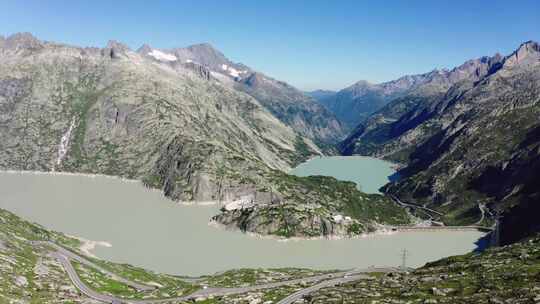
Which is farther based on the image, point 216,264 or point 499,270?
point 216,264

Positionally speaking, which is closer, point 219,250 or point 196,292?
point 196,292

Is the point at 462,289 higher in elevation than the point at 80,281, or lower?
higher

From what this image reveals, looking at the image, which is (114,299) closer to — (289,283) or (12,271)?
(12,271)

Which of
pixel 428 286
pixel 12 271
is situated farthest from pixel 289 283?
pixel 12 271

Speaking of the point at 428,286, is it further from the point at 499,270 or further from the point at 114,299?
the point at 114,299

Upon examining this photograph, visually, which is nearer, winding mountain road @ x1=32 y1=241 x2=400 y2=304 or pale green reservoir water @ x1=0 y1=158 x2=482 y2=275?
winding mountain road @ x1=32 y1=241 x2=400 y2=304

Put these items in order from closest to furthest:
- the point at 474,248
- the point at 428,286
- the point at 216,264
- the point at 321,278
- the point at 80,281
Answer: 1. the point at 428,286
2. the point at 80,281
3. the point at 321,278
4. the point at 216,264
5. the point at 474,248

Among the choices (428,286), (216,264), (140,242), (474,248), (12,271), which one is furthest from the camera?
(474,248)

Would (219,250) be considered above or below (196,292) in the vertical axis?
above

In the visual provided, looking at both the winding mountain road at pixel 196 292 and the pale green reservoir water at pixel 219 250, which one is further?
the pale green reservoir water at pixel 219 250
